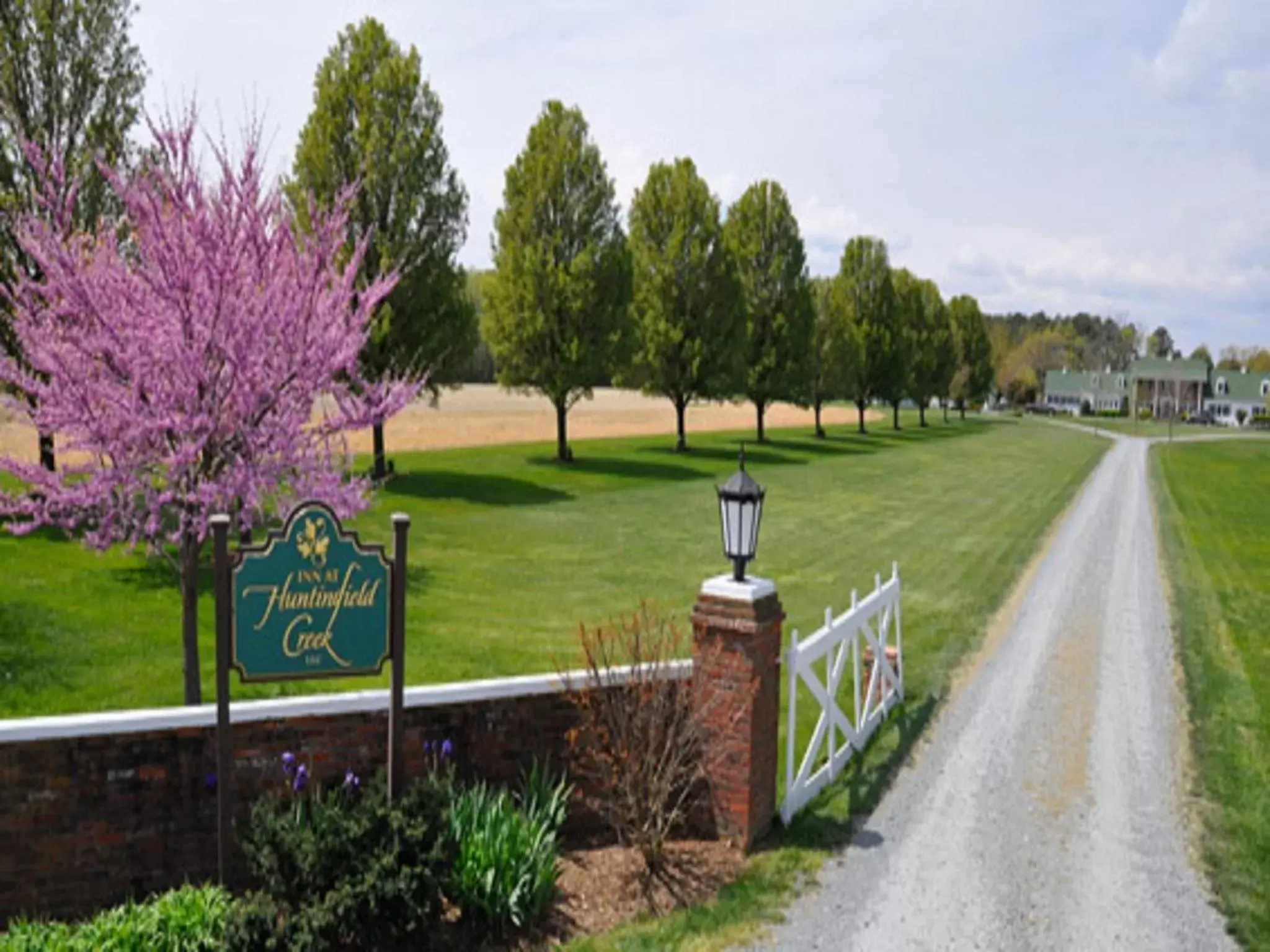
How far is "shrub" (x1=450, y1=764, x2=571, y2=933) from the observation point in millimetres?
6773

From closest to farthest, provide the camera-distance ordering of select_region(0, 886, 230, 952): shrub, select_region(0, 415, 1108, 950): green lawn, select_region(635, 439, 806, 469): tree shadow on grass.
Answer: select_region(0, 886, 230, 952): shrub < select_region(0, 415, 1108, 950): green lawn < select_region(635, 439, 806, 469): tree shadow on grass

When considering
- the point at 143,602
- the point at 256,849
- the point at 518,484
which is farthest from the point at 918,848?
the point at 518,484

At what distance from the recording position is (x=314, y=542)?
6738 mm

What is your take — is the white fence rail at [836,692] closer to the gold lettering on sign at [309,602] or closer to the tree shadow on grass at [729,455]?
the gold lettering on sign at [309,602]

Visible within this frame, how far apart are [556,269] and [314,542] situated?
29.1m

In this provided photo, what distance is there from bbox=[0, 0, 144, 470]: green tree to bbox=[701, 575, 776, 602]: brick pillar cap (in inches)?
613

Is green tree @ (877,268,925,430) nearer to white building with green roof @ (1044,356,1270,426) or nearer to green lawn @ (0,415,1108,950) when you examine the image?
green lawn @ (0,415,1108,950)

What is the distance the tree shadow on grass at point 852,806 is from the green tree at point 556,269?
83.9 ft

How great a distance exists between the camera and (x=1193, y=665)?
13602mm

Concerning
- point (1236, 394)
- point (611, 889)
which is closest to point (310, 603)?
point (611, 889)

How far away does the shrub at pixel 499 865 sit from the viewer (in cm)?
677

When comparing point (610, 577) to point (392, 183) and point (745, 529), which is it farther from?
point (392, 183)

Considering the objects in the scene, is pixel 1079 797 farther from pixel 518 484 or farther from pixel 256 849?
pixel 518 484

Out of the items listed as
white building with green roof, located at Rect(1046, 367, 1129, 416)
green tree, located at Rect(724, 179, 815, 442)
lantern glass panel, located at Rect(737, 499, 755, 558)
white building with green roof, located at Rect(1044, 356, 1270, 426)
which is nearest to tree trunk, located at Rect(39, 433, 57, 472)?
lantern glass panel, located at Rect(737, 499, 755, 558)
